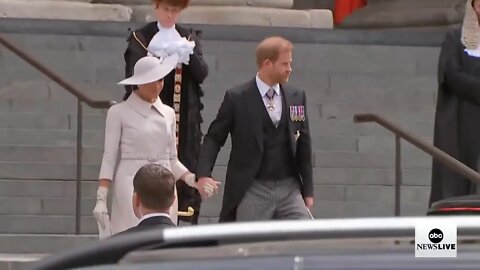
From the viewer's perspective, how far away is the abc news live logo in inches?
123

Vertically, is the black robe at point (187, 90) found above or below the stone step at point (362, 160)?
above

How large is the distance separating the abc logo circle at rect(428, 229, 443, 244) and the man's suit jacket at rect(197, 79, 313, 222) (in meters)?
5.25

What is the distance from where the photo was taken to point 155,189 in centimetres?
593

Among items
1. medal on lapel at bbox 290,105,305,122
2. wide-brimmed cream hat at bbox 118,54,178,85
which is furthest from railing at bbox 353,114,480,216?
wide-brimmed cream hat at bbox 118,54,178,85

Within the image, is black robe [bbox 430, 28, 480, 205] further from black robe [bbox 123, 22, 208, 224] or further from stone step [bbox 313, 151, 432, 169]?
stone step [bbox 313, 151, 432, 169]

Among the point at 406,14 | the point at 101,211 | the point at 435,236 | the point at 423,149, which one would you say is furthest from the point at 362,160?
the point at 435,236

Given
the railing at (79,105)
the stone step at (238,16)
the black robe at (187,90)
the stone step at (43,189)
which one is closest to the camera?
the black robe at (187,90)

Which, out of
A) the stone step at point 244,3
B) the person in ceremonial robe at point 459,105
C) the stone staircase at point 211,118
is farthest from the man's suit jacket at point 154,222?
the stone step at point 244,3

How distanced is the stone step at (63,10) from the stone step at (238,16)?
25 centimetres

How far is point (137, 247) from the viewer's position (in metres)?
3.29

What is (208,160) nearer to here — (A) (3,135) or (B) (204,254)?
(A) (3,135)

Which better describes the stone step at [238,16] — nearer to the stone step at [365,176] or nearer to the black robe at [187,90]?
the stone step at [365,176]

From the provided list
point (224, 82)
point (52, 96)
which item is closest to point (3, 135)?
point (52, 96)

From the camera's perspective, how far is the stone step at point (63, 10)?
15680 mm
